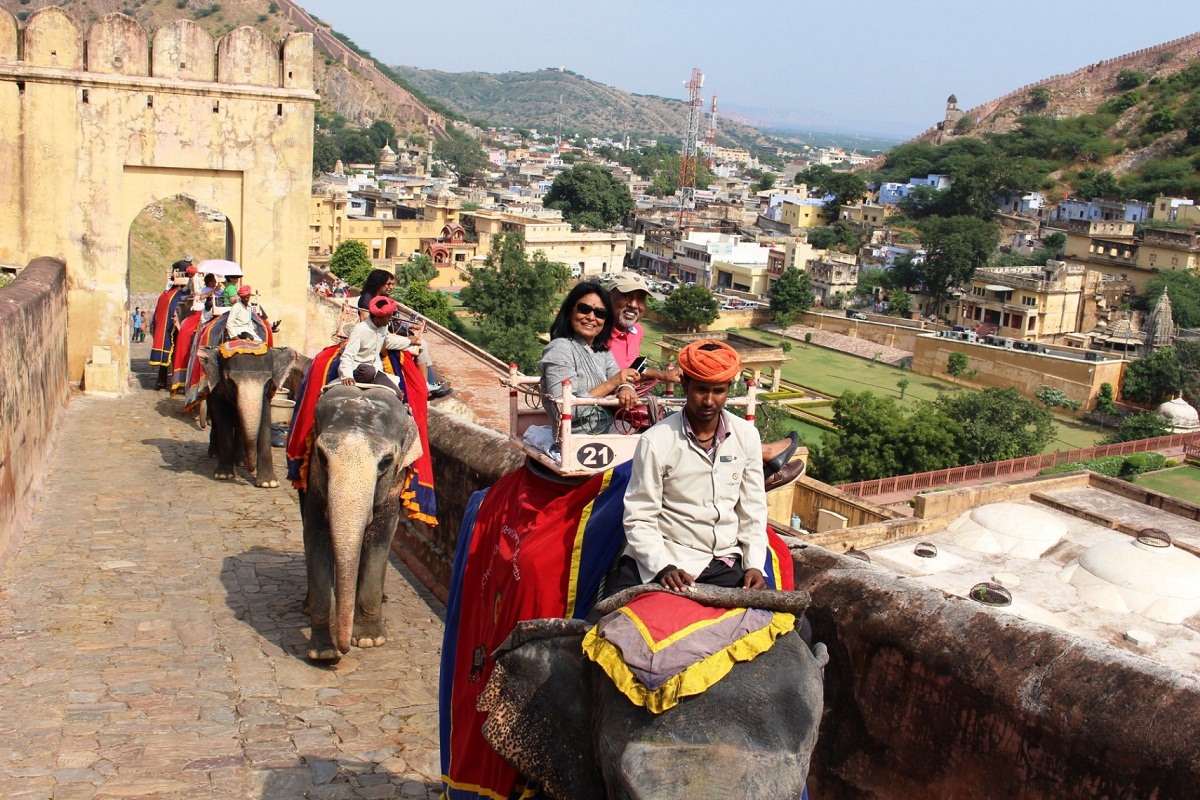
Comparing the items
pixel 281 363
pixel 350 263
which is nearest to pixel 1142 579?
pixel 281 363

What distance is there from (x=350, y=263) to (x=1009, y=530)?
1576 inches

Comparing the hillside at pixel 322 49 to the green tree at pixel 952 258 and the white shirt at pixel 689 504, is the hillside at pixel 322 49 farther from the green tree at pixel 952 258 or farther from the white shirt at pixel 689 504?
the white shirt at pixel 689 504

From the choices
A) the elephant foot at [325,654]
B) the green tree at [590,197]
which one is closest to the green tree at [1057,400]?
the green tree at [590,197]

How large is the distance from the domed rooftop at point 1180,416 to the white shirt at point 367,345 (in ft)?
156

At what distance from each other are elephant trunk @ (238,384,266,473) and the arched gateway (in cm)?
424

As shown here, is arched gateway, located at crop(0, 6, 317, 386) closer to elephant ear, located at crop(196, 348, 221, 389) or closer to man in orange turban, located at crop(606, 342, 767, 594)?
elephant ear, located at crop(196, 348, 221, 389)

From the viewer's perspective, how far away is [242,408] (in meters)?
9.91

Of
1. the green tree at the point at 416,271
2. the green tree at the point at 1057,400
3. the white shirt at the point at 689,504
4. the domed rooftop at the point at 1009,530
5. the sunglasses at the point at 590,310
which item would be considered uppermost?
the sunglasses at the point at 590,310

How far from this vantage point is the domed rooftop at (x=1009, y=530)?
1071 inches

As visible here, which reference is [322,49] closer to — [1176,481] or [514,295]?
[514,295]

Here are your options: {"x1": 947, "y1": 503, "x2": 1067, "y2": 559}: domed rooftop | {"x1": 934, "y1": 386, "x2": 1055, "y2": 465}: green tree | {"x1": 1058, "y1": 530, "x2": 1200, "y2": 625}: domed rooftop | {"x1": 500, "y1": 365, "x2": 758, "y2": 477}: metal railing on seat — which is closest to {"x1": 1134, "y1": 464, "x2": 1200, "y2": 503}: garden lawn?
{"x1": 934, "y1": 386, "x2": 1055, "y2": 465}: green tree

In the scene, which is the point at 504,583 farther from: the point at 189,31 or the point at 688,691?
the point at 189,31

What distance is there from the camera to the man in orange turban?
10.1 ft

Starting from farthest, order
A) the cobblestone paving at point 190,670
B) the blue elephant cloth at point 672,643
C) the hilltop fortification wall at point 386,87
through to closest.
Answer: the hilltop fortification wall at point 386,87, the cobblestone paving at point 190,670, the blue elephant cloth at point 672,643
